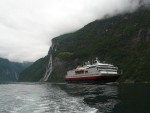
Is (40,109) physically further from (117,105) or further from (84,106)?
(117,105)

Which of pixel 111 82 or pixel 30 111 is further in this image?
pixel 111 82

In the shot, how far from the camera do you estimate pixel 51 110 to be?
71500 millimetres

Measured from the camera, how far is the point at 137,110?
67.1 meters

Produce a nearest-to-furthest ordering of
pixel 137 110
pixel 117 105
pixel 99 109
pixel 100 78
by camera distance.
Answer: pixel 137 110 < pixel 99 109 < pixel 117 105 < pixel 100 78

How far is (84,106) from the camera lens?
3066 inches

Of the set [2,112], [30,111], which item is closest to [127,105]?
[30,111]

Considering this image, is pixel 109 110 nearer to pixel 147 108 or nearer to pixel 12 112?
pixel 147 108

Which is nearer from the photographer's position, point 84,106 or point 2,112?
point 2,112

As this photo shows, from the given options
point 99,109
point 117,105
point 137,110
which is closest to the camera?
point 137,110

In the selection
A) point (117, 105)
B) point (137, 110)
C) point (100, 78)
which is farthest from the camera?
point (100, 78)

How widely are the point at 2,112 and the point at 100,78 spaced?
5221 inches

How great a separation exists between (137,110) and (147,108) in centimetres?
288

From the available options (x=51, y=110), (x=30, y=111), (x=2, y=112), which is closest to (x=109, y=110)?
(x=51, y=110)

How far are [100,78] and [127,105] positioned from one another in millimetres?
123696
